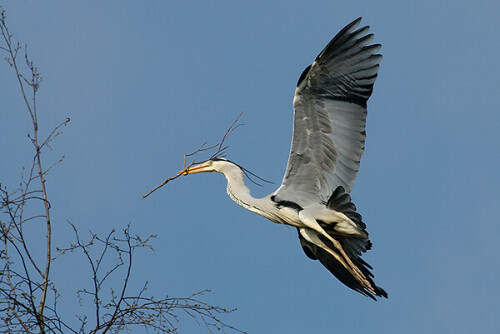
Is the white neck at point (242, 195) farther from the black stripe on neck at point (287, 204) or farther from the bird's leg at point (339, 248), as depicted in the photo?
the bird's leg at point (339, 248)

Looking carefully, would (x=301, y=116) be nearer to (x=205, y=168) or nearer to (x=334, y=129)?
(x=334, y=129)

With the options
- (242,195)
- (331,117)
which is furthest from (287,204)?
(331,117)

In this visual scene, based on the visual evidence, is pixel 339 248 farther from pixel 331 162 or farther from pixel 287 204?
pixel 331 162

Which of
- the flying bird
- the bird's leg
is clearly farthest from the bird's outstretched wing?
the bird's leg

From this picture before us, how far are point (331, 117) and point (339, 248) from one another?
125 cm

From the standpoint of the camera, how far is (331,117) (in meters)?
7.34

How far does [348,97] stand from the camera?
24.1 ft

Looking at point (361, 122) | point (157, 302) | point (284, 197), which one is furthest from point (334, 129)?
point (157, 302)

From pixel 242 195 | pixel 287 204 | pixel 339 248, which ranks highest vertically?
pixel 242 195

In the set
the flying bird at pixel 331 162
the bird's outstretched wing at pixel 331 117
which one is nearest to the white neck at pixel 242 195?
the flying bird at pixel 331 162

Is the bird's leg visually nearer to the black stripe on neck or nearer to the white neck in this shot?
→ the black stripe on neck

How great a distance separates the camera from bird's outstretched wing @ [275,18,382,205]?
721 cm

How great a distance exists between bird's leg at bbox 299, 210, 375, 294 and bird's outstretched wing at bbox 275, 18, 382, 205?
0.63 ft

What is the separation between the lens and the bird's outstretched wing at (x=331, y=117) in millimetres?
7215
